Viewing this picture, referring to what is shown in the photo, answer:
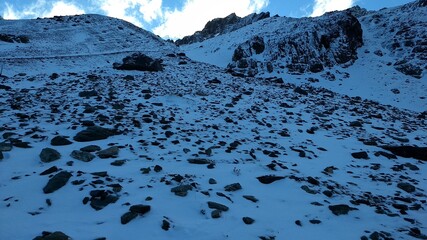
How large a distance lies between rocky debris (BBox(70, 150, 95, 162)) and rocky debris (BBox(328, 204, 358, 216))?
6.40 metres

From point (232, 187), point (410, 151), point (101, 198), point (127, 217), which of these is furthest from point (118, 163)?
point (410, 151)

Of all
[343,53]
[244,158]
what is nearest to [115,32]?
[343,53]

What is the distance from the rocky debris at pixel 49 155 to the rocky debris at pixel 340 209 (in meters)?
7.21

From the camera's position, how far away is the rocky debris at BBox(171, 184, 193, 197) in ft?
23.7

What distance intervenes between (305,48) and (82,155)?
3385cm

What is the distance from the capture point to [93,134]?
35.3ft

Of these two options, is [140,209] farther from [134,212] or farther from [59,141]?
[59,141]

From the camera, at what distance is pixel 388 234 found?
6.32 meters

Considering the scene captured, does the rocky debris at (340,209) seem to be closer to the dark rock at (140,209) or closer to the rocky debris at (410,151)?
the dark rock at (140,209)

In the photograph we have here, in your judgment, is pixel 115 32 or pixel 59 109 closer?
pixel 59 109

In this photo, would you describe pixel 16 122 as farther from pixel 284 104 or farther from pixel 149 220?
pixel 284 104

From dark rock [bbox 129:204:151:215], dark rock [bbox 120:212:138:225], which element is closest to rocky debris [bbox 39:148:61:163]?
dark rock [bbox 129:204:151:215]

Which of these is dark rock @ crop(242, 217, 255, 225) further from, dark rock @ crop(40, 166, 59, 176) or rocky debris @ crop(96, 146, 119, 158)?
dark rock @ crop(40, 166, 59, 176)

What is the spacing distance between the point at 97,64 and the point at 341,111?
21.5 m
